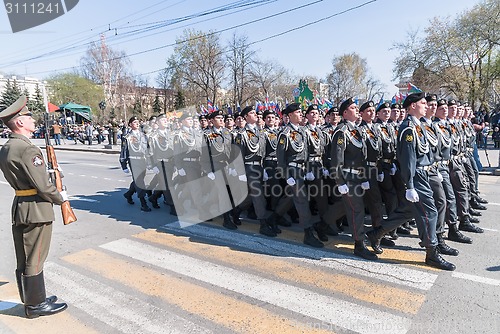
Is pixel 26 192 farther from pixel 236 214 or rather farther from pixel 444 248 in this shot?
pixel 444 248

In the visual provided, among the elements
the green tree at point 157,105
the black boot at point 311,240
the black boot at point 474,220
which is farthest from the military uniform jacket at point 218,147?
the green tree at point 157,105

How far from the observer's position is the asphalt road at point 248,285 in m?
3.04

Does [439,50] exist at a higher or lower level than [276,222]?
higher

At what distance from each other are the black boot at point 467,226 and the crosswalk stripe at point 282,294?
2.87 meters

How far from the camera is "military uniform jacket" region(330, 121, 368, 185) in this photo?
447cm

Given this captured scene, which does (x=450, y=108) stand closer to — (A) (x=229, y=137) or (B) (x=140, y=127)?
(A) (x=229, y=137)

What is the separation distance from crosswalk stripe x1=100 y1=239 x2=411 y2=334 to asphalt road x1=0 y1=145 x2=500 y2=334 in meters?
0.01

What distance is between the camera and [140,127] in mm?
7816

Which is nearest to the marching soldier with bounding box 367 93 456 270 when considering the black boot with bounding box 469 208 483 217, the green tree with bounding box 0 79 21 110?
the black boot with bounding box 469 208 483 217

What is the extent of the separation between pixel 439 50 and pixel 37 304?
29.0 m

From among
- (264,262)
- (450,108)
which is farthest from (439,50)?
(264,262)

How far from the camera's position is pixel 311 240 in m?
4.87

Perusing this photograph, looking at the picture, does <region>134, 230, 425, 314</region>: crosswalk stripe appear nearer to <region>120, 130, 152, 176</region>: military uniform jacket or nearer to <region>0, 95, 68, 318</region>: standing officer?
<region>0, 95, 68, 318</region>: standing officer

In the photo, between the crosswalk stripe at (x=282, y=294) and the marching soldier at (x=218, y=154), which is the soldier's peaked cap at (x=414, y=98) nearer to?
the crosswalk stripe at (x=282, y=294)
